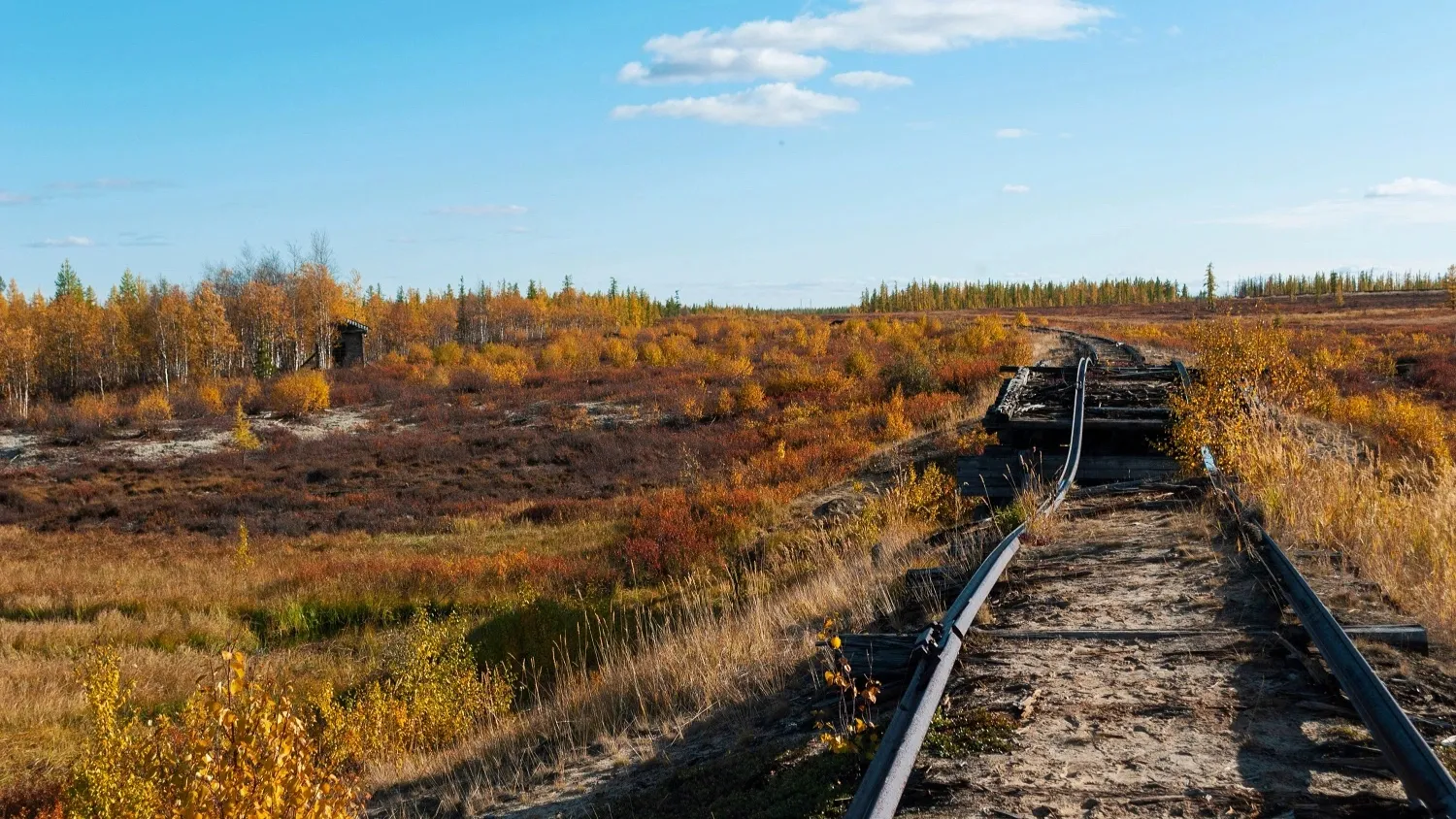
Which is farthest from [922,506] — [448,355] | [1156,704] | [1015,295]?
[1015,295]

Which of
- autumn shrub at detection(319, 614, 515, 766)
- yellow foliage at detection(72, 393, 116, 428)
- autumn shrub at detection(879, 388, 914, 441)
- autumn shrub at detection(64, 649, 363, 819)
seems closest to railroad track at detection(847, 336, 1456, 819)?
autumn shrub at detection(64, 649, 363, 819)

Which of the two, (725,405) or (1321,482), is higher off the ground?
(1321,482)

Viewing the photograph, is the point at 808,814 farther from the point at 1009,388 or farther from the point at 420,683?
the point at 1009,388

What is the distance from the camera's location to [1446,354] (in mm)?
28250

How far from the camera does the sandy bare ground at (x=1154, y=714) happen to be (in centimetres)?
317

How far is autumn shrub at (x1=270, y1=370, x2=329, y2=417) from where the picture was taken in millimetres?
45219

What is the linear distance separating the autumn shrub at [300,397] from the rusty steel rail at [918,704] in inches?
1742

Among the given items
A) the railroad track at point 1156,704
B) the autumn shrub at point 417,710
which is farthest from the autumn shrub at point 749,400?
the railroad track at point 1156,704

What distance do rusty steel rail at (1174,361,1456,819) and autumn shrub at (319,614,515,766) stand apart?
625cm

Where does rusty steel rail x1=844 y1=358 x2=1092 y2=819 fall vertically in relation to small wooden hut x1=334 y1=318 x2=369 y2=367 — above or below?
below

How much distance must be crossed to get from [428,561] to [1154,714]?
1664cm

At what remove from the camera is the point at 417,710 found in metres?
9.25

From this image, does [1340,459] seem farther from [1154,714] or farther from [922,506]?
[1154,714]

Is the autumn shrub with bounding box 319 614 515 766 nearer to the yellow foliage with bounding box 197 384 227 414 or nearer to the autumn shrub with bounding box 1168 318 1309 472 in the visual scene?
the autumn shrub with bounding box 1168 318 1309 472
